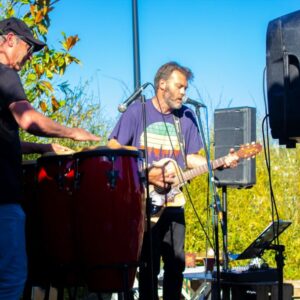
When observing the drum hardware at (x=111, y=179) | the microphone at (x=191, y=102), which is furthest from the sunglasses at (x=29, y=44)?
the microphone at (x=191, y=102)

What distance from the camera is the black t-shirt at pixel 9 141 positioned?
3275 mm

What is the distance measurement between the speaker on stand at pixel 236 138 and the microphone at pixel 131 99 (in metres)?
4.28

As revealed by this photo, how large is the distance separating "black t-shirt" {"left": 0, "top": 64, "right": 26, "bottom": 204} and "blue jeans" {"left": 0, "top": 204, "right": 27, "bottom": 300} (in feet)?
0.25

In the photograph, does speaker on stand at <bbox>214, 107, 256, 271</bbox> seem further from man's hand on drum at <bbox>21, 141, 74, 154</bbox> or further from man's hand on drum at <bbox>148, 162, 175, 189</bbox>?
man's hand on drum at <bbox>21, 141, 74, 154</bbox>

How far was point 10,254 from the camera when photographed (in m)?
3.24

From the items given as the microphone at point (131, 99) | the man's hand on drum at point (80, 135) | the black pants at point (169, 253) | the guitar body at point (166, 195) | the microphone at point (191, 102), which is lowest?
the black pants at point (169, 253)

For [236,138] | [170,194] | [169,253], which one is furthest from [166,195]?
[236,138]

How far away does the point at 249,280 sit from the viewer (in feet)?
18.6

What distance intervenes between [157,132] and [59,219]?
131 centimetres

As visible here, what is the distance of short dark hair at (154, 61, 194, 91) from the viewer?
5098 mm

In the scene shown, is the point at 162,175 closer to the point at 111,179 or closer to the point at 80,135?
the point at 111,179

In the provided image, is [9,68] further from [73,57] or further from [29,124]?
[73,57]

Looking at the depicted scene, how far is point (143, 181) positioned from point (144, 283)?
1.15 m

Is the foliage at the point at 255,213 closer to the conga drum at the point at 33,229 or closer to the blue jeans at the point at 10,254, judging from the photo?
the conga drum at the point at 33,229
